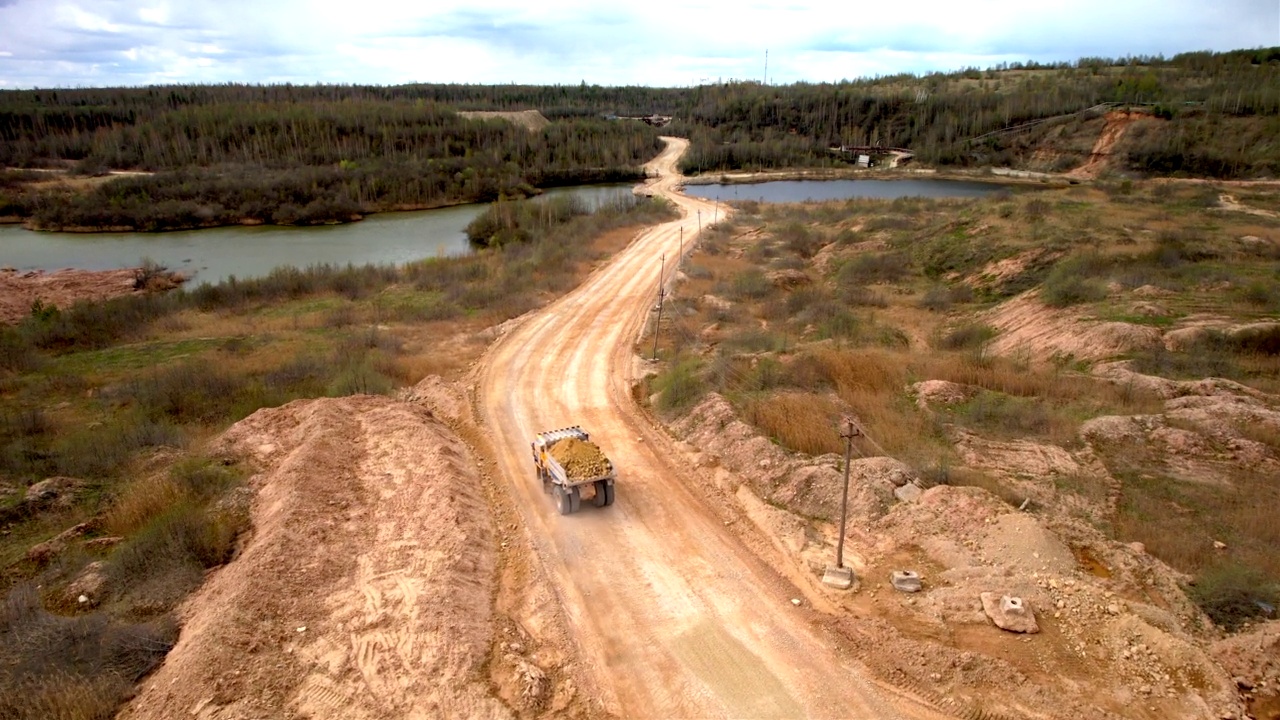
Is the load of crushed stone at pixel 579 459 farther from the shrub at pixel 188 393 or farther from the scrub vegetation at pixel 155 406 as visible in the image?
the shrub at pixel 188 393

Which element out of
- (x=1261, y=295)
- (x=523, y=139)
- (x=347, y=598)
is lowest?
(x=347, y=598)

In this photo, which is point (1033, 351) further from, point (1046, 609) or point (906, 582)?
point (906, 582)

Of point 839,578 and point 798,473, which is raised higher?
point 798,473

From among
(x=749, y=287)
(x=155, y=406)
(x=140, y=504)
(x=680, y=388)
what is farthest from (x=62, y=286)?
(x=680, y=388)

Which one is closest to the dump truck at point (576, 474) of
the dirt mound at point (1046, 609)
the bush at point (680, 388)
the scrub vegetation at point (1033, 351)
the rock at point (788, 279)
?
the scrub vegetation at point (1033, 351)

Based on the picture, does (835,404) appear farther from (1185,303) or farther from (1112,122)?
(1112,122)

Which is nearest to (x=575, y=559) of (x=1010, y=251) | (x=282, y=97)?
(x=1010, y=251)

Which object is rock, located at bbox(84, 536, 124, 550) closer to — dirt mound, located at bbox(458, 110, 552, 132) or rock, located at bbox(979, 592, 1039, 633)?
rock, located at bbox(979, 592, 1039, 633)
